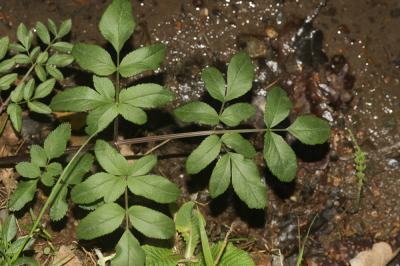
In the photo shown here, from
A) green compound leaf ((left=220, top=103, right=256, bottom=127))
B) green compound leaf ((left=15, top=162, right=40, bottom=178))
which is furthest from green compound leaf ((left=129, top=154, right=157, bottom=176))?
green compound leaf ((left=15, top=162, right=40, bottom=178))

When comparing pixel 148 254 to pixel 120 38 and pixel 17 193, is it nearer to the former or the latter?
pixel 17 193

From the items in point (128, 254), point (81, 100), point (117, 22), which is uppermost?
point (117, 22)

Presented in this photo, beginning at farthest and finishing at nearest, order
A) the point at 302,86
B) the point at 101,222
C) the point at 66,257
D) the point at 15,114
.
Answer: the point at 302,86 → the point at 66,257 → the point at 15,114 → the point at 101,222

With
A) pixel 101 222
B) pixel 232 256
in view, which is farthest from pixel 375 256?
pixel 101 222

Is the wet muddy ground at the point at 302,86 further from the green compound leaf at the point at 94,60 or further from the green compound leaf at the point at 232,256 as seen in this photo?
the green compound leaf at the point at 94,60

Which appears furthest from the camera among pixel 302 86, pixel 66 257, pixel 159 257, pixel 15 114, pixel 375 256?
pixel 302 86

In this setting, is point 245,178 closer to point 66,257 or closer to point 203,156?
point 203,156

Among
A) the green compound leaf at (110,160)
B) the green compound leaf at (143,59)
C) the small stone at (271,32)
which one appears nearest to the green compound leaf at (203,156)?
the green compound leaf at (110,160)

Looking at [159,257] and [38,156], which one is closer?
[38,156]
